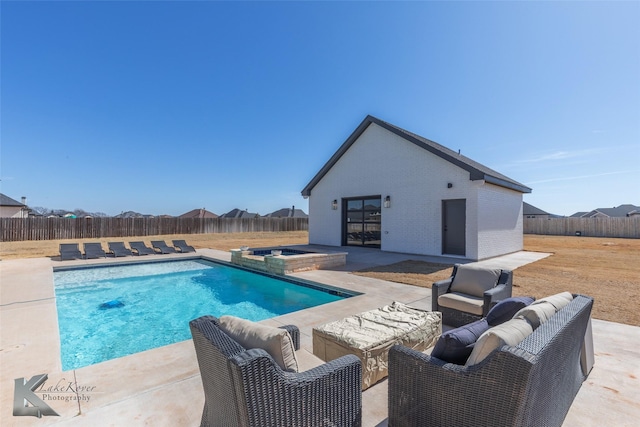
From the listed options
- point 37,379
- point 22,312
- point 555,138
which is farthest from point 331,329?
point 555,138

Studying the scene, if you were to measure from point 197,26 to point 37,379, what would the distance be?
11981 millimetres

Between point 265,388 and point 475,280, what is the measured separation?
3.93 m

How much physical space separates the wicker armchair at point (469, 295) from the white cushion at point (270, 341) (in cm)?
318

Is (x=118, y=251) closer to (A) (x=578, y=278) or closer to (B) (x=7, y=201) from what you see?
(A) (x=578, y=278)

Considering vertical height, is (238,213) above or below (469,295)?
above

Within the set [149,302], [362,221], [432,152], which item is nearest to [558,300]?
[149,302]

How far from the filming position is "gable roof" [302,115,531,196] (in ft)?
34.6

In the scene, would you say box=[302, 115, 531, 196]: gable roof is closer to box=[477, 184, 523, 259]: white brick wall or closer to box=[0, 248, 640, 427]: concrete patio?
box=[477, 184, 523, 259]: white brick wall

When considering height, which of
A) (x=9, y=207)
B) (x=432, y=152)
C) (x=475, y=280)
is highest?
(x=432, y=152)

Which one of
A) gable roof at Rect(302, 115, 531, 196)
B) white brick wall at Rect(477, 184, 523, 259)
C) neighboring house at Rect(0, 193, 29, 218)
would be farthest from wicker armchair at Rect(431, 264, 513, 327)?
neighboring house at Rect(0, 193, 29, 218)

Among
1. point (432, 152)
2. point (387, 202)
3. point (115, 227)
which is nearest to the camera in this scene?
point (432, 152)

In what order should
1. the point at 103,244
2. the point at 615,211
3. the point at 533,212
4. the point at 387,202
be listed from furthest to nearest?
the point at 615,211
the point at 533,212
the point at 103,244
the point at 387,202

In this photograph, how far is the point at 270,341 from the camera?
166 cm

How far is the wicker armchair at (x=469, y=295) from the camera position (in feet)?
12.7
